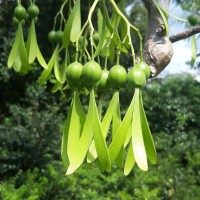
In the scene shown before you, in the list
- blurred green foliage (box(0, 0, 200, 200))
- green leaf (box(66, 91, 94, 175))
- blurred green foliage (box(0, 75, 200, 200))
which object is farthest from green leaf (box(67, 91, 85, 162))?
blurred green foliage (box(0, 0, 200, 200))

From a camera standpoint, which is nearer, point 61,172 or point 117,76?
point 117,76

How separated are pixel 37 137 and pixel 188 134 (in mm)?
1864

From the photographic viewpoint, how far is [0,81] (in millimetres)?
→ 4344

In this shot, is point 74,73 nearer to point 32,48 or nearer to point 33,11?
point 32,48

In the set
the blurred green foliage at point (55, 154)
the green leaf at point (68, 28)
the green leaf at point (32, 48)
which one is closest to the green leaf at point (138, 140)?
the green leaf at point (68, 28)

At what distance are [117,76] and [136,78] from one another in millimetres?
23

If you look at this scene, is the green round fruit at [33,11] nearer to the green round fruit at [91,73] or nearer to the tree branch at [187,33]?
the tree branch at [187,33]

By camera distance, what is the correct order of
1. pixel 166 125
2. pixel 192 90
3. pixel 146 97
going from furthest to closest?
pixel 192 90
pixel 146 97
pixel 166 125

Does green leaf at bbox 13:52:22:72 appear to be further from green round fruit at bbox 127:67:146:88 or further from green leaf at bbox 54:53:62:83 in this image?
green round fruit at bbox 127:67:146:88

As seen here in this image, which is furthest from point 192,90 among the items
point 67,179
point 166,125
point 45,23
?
point 67,179

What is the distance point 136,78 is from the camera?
1.53 feet

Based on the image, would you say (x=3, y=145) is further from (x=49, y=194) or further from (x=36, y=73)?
(x=36, y=73)

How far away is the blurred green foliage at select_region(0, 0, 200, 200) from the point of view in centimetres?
270

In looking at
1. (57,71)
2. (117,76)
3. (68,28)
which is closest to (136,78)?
(117,76)
